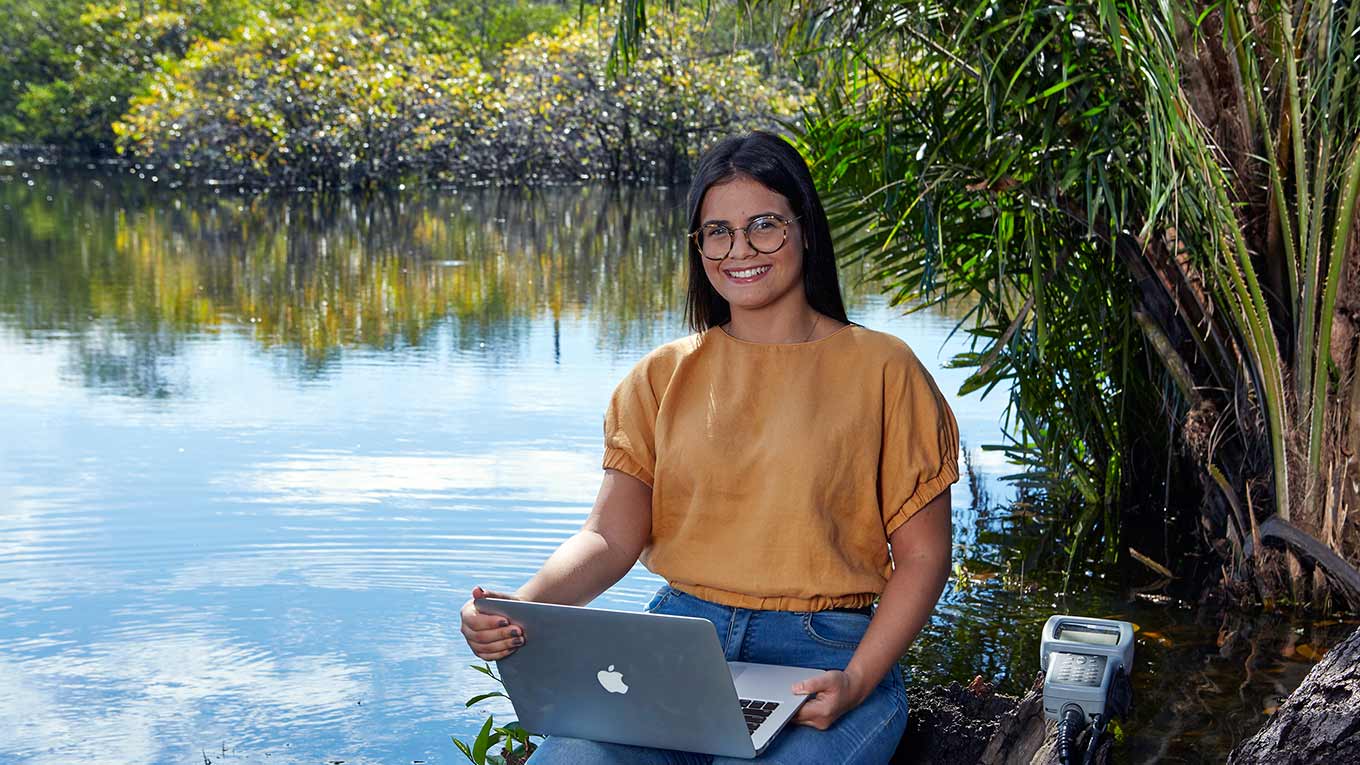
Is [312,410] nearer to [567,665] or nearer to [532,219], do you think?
[567,665]

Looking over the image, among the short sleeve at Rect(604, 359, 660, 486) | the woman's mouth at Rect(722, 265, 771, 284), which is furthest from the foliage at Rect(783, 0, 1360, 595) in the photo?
the short sleeve at Rect(604, 359, 660, 486)

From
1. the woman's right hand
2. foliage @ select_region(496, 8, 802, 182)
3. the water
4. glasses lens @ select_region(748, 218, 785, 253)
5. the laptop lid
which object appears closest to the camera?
the laptop lid

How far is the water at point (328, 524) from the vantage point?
13.1 ft

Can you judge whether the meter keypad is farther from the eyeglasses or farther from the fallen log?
the fallen log

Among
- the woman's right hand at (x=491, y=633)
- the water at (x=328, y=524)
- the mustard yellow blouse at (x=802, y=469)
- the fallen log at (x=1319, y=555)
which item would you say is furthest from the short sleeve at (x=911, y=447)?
the fallen log at (x=1319, y=555)

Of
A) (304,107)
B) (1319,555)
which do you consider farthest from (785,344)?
(304,107)

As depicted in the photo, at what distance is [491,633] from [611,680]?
17 cm

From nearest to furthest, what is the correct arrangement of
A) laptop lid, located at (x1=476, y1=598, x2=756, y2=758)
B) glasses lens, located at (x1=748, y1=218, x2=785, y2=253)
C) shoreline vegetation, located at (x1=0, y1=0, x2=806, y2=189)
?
1. laptop lid, located at (x1=476, y1=598, x2=756, y2=758)
2. glasses lens, located at (x1=748, y1=218, x2=785, y2=253)
3. shoreline vegetation, located at (x1=0, y1=0, x2=806, y2=189)

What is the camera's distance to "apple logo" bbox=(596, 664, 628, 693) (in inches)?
82.7

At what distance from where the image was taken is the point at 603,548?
2488 millimetres

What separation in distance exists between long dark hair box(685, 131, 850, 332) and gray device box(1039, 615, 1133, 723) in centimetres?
61

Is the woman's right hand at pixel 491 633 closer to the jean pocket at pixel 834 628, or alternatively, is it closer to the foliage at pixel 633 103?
the jean pocket at pixel 834 628

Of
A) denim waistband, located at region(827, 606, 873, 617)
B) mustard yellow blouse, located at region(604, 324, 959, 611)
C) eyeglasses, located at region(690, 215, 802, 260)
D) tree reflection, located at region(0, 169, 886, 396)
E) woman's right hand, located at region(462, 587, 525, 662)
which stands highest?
eyeglasses, located at region(690, 215, 802, 260)

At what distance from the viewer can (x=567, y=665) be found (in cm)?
214
